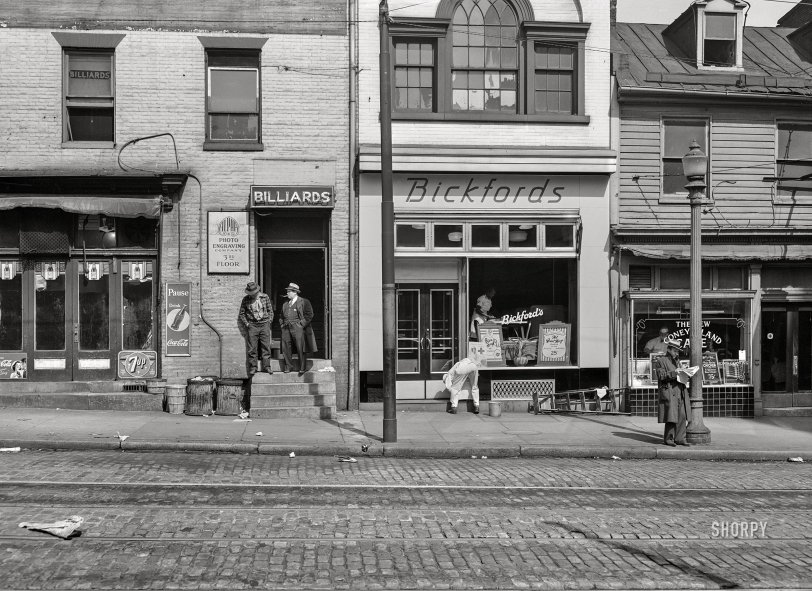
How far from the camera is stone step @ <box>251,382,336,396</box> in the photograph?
15.9 metres

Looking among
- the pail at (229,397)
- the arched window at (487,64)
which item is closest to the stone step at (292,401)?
the pail at (229,397)

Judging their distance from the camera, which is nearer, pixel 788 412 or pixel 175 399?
pixel 175 399

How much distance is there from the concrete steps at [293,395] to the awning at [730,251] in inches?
265

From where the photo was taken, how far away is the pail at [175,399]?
51.9ft

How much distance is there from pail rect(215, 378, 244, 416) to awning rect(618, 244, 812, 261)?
325 inches

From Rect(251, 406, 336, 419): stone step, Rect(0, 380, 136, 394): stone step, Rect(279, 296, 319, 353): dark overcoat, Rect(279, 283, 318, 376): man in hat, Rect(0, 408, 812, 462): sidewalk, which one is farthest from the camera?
Rect(279, 296, 319, 353): dark overcoat

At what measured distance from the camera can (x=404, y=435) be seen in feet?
46.1

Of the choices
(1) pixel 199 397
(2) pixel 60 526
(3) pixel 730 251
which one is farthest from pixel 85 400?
(3) pixel 730 251

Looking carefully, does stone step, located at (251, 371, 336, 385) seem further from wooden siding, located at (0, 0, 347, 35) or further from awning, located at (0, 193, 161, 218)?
wooden siding, located at (0, 0, 347, 35)

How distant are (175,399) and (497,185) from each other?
774cm

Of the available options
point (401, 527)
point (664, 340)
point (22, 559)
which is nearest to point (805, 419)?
point (664, 340)

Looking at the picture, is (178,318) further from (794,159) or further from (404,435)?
(794,159)

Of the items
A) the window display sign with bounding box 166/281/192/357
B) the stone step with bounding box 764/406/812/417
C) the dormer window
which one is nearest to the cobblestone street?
the window display sign with bounding box 166/281/192/357

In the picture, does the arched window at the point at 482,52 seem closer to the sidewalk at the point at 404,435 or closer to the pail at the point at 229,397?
the sidewalk at the point at 404,435
